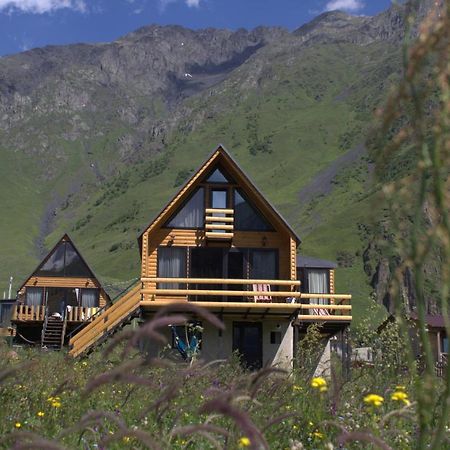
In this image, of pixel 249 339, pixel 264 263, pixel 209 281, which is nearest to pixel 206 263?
pixel 264 263

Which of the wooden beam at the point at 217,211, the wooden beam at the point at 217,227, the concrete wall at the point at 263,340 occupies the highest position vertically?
the wooden beam at the point at 217,211

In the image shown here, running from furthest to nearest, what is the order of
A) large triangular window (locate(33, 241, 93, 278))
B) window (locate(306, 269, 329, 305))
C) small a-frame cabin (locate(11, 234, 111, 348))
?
large triangular window (locate(33, 241, 93, 278)) → small a-frame cabin (locate(11, 234, 111, 348)) → window (locate(306, 269, 329, 305))

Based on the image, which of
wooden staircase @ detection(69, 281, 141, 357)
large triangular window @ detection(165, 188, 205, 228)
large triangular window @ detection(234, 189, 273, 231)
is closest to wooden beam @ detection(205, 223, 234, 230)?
large triangular window @ detection(165, 188, 205, 228)

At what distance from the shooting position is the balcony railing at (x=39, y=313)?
4553cm

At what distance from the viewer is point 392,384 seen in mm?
6820

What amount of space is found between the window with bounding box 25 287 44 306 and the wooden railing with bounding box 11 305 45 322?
344 cm

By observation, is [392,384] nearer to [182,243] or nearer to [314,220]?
[182,243]

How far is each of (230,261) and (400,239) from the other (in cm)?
2841

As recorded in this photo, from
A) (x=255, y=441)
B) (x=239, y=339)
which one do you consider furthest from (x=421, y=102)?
(x=239, y=339)

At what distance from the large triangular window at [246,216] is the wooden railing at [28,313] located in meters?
21.0

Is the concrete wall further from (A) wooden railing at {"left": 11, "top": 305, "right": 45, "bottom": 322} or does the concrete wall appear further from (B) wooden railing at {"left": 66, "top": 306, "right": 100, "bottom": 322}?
(A) wooden railing at {"left": 11, "top": 305, "right": 45, "bottom": 322}

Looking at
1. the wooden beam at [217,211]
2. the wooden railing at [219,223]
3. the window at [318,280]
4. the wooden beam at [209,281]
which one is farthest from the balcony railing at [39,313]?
the wooden beam at [209,281]

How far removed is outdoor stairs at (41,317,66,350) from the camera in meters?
42.8

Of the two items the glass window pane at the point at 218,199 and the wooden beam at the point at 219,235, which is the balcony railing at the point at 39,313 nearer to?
the glass window pane at the point at 218,199
